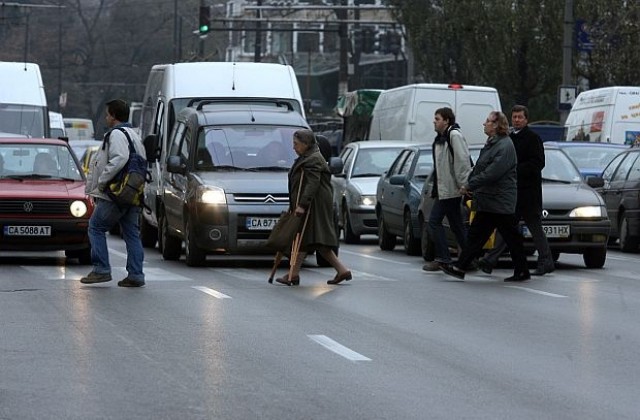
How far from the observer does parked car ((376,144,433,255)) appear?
23375 mm

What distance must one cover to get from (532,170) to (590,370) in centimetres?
812

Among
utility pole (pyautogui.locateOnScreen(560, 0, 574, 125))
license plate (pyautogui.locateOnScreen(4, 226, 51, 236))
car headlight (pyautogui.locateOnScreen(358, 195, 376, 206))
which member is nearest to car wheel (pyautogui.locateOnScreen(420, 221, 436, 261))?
license plate (pyautogui.locateOnScreen(4, 226, 51, 236))

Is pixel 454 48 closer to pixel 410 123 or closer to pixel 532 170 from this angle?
pixel 410 123

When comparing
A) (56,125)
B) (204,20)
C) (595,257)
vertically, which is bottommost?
(595,257)

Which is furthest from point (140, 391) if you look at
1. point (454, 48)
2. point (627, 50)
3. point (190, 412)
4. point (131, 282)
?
point (454, 48)

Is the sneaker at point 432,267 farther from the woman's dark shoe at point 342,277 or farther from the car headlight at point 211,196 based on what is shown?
the woman's dark shoe at point 342,277

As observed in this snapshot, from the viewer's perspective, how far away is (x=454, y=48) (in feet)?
196

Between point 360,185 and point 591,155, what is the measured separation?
436 cm

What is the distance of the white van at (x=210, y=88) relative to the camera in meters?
24.7

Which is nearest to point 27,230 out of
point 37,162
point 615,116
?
point 37,162

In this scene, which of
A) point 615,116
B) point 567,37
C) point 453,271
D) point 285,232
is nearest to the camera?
point 285,232

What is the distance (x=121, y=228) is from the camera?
16.8m

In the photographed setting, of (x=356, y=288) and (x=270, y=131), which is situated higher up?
(x=270, y=131)

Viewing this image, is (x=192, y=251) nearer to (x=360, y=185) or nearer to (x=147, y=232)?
(x=147, y=232)
